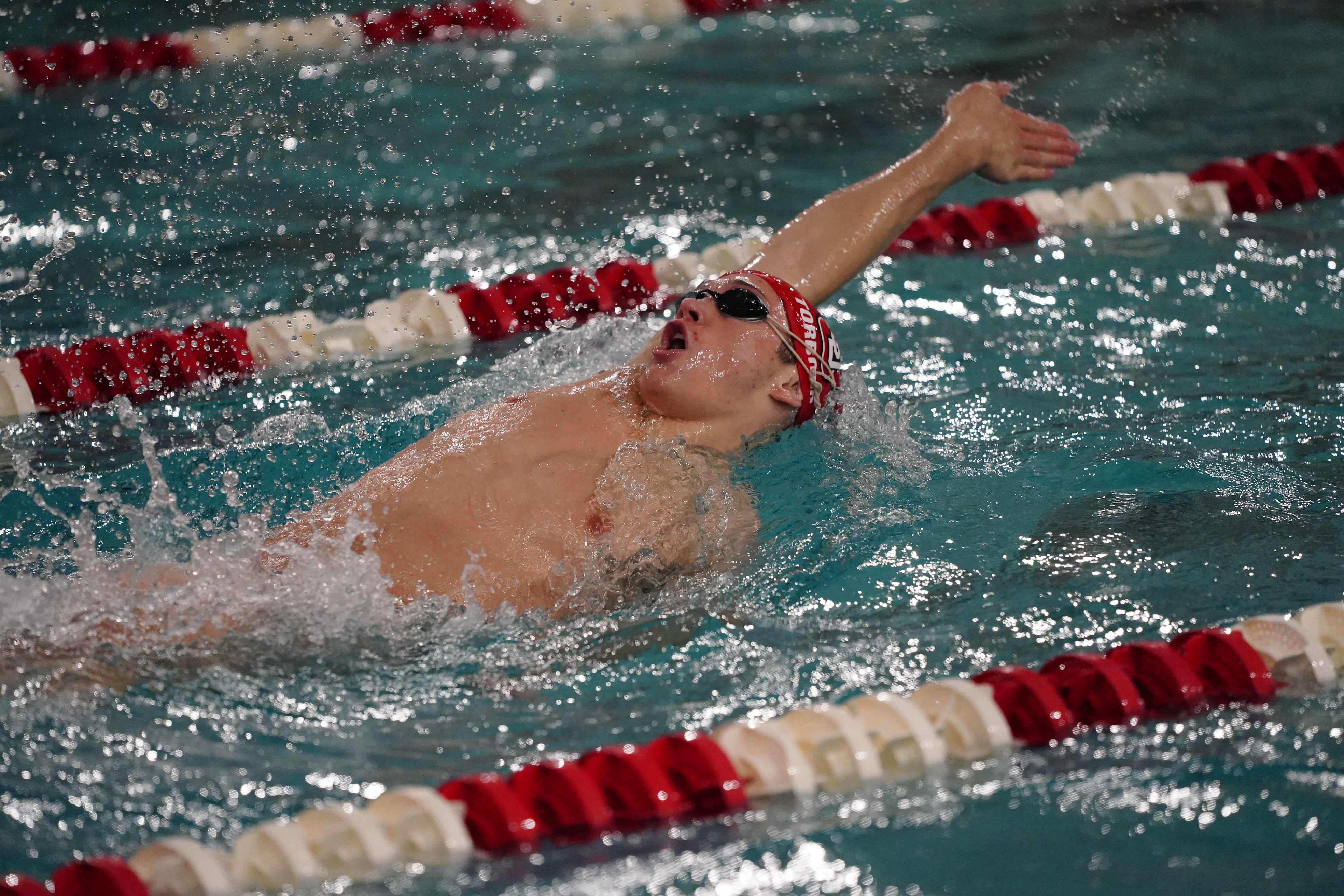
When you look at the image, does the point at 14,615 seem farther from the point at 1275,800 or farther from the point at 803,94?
the point at 803,94

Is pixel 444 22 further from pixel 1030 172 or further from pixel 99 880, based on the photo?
pixel 99 880

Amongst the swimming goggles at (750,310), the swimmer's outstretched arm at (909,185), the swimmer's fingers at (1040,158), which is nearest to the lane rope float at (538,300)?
the swimmer's outstretched arm at (909,185)

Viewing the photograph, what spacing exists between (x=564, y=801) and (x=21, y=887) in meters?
0.78

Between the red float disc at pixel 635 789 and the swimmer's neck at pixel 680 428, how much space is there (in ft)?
3.21

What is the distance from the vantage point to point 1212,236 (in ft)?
16.3

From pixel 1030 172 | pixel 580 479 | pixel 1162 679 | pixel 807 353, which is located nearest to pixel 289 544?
pixel 580 479

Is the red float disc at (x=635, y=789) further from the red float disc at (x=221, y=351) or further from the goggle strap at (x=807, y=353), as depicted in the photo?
the red float disc at (x=221, y=351)

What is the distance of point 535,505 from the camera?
2824 mm

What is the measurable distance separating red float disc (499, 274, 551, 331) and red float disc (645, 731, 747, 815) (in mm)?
2427

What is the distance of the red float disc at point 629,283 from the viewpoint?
4.59 meters

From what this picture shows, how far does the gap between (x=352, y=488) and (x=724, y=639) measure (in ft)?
2.93

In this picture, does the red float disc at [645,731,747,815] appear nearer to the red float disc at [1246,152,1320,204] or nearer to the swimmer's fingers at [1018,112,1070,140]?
the swimmer's fingers at [1018,112,1070,140]

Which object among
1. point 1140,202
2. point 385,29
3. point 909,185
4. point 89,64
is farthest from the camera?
point 385,29

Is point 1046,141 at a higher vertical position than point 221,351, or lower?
higher
